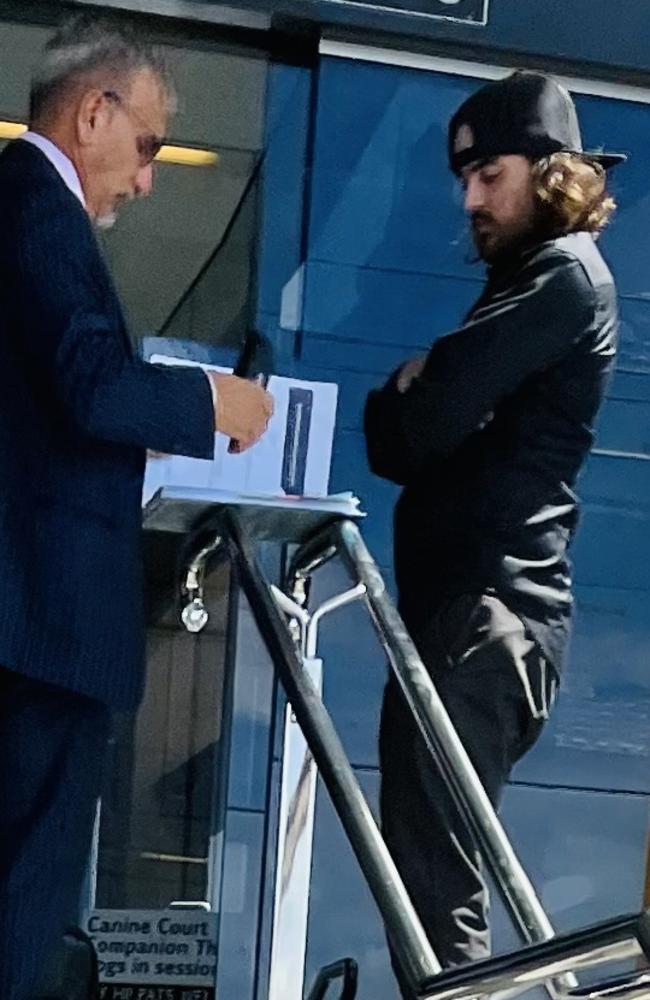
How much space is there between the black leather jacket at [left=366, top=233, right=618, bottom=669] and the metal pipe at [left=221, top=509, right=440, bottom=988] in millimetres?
789

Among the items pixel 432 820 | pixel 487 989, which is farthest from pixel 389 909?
pixel 432 820

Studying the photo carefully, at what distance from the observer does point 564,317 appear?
3539mm

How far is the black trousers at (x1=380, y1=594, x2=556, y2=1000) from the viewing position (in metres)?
3.40

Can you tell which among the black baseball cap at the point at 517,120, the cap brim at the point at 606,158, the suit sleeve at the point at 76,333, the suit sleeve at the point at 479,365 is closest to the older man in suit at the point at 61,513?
the suit sleeve at the point at 76,333

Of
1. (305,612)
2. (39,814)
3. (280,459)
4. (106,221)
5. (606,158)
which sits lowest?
(39,814)

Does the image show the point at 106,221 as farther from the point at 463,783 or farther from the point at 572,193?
the point at 463,783

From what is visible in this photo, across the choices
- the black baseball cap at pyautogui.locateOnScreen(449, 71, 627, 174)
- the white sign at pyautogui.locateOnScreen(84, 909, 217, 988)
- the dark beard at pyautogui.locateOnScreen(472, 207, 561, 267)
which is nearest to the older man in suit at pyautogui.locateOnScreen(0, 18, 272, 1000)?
the white sign at pyautogui.locateOnScreen(84, 909, 217, 988)

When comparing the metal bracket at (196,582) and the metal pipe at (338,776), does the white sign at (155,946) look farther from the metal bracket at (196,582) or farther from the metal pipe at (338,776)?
the metal pipe at (338,776)

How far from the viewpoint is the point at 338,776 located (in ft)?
8.32

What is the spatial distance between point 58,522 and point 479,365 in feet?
3.73

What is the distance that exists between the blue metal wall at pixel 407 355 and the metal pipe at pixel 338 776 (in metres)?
0.80

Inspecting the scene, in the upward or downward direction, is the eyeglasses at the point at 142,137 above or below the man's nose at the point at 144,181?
above

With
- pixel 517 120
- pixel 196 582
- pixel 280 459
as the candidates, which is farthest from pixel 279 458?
pixel 517 120

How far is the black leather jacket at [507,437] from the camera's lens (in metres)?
3.53
